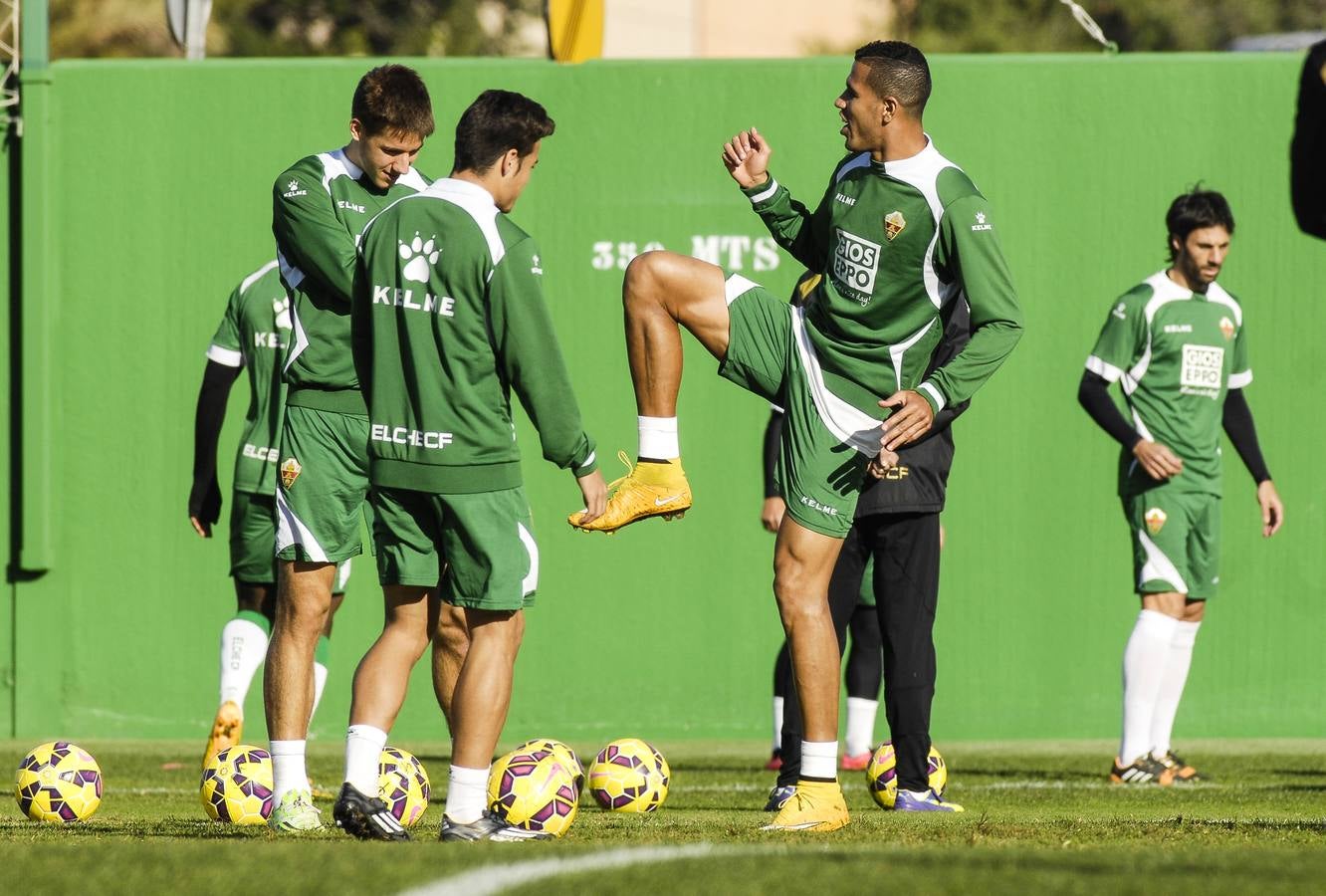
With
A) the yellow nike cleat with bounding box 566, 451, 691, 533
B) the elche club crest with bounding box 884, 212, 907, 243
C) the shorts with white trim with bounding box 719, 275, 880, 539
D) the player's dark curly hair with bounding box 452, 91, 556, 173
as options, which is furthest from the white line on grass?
the elche club crest with bounding box 884, 212, 907, 243

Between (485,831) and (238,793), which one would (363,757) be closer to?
(485,831)

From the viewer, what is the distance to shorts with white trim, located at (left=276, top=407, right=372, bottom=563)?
646cm

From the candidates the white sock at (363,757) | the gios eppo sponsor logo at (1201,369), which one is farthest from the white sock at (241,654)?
the gios eppo sponsor logo at (1201,369)

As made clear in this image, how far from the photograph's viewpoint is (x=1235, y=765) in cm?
978

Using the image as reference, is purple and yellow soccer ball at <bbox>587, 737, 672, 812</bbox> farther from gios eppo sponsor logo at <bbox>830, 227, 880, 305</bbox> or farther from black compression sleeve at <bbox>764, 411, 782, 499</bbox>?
gios eppo sponsor logo at <bbox>830, 227, 880, 305</bbox>

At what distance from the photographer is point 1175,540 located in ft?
29.9

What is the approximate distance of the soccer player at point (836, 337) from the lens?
6324mm

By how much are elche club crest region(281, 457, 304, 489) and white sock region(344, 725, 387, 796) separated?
0.94 m

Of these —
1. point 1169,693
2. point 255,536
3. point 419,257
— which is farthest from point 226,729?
point 1169,693

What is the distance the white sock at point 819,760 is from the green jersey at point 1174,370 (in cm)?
336

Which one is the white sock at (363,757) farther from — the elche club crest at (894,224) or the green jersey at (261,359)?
the green jersey at (261,359)

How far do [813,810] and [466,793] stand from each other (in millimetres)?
1158

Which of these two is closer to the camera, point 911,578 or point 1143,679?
point 911,578

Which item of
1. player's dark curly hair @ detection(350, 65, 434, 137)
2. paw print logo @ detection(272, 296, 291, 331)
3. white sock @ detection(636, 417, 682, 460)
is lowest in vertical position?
white sock @ detection(636, 417, 682, 460)
